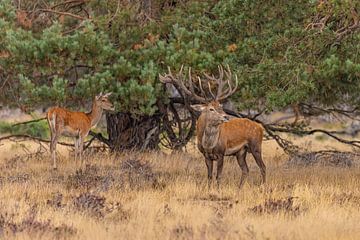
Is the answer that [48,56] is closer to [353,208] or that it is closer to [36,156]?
[36,156]

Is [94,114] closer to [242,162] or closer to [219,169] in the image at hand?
[242,162]

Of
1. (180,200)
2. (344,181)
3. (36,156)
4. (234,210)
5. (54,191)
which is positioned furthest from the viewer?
A: (36,156)

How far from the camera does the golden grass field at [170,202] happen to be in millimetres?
8203

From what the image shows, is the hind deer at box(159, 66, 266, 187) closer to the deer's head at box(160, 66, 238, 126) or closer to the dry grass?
the deer's head at box(160, 66, 238, 126)

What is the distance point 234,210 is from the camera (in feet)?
31.9

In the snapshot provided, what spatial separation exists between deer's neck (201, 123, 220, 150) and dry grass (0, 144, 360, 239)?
1.99 ft

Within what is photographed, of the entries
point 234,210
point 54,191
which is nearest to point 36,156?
point 54,191

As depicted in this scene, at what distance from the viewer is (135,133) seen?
669 inches

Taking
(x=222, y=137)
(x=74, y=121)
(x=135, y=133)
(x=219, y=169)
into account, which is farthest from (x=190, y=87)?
(x=135, y=133)

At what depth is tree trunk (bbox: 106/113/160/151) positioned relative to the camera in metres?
16.9

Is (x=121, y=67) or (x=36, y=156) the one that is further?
(x=36, y=156)

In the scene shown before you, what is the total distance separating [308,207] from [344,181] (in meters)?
2.80

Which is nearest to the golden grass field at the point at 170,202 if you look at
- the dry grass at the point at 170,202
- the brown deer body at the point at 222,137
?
the dry grass at the point at 170,202

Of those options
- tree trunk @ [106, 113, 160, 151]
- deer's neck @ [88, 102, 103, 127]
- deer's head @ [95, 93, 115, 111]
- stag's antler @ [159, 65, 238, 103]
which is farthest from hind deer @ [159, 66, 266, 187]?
tree trunk @ [106, 113, 160, 151]
